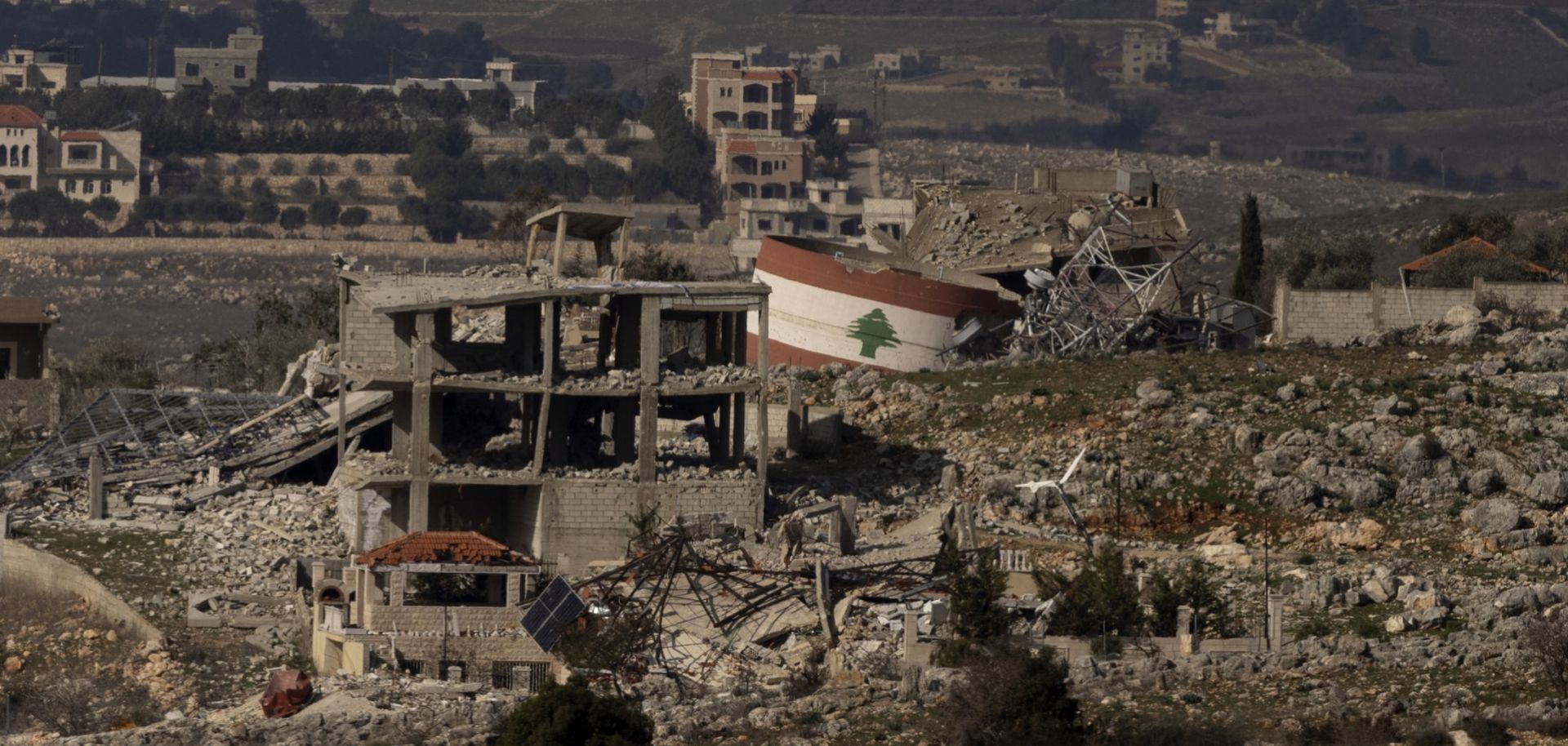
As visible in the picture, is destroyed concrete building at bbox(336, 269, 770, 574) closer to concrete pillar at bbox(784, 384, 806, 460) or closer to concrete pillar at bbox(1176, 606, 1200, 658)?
concrete pillar at bbox(784, 384, 806, 460)

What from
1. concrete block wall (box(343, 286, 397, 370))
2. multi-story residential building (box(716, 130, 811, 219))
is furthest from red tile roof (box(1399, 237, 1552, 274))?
multi-story residential building (box(716, 130, 811, 219))

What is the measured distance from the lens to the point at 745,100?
516ft

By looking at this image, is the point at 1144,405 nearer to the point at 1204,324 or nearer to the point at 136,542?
the point at 1204,324

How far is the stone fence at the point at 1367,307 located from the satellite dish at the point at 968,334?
4.54 m

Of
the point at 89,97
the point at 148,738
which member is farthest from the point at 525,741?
the point at 89,97

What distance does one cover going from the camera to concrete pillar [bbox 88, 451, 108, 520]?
145 ft

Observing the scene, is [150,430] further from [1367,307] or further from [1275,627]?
[1275,627]

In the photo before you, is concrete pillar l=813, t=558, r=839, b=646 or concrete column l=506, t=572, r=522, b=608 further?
concrete column l=506, t=572, r=522, b=608

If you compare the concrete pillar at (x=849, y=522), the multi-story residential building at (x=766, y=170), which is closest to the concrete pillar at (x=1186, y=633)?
the concrete pillar at (x=849, y=522)

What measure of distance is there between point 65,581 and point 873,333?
53.2 ft

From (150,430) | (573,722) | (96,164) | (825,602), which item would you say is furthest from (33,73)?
(573,722)

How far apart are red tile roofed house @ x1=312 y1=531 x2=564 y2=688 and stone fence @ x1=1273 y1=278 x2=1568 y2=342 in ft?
58.7

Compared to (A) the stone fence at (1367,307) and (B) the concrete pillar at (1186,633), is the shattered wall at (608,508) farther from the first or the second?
(A) the stone fence at (1367,307)

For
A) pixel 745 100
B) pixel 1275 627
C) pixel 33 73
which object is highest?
pixel 1275 627
